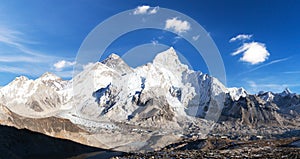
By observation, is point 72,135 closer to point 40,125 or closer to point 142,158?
point 40,125

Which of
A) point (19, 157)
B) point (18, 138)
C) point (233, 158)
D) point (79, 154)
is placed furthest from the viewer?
point (79, 154)

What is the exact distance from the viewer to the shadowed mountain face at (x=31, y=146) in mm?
94350

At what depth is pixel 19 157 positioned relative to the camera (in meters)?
93.1

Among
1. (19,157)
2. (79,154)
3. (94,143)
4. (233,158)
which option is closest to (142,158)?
(233,158)

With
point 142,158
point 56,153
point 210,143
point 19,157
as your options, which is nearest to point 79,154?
point 56,153

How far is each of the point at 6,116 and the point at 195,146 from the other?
96.8m

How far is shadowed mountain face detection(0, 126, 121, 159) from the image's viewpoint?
9435 centimetres

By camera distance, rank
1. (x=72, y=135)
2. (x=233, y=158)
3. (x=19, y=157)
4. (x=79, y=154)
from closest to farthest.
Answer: (x=233, y=158) < (x=19, y=157) < (x=79, y=154) < (x=72, y=135)

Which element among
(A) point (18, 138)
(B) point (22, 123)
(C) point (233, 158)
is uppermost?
(B) point (22, 123)

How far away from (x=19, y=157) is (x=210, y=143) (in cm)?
8203

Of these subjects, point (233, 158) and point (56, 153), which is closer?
point (233, 158)

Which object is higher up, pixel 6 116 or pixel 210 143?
pixel 6 116

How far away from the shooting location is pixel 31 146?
104250mm

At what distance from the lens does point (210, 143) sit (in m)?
140
